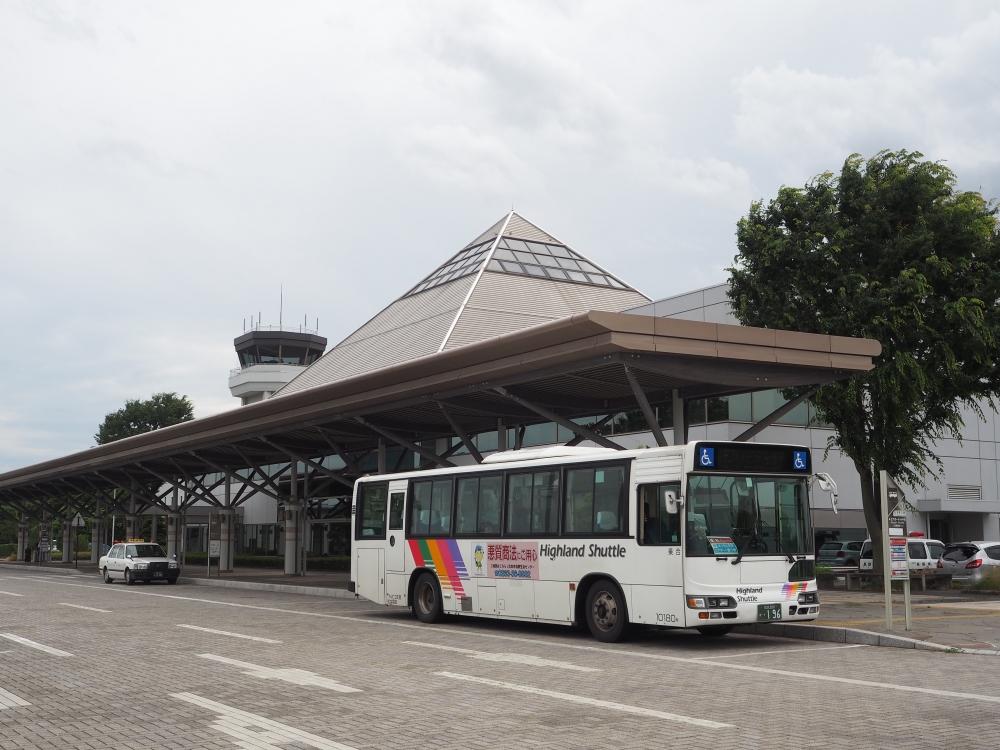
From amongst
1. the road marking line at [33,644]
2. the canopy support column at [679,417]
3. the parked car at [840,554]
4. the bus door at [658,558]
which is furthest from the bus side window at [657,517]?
the parked car at [840,554]

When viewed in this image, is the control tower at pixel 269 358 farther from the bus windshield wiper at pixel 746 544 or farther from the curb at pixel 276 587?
the bus windshield wiper at pixel 746 544

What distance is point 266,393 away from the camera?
8550 cm

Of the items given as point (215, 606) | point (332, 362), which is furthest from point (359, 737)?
point (332, 362)

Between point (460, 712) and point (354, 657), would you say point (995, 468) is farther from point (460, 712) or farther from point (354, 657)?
point (460, 712)

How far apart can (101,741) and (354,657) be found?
5.75 meters

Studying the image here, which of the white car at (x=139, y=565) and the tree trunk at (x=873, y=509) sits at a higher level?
the tree trunk at (x=873, y=509)

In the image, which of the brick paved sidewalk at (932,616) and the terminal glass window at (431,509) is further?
the terminal glass window at (431,509)

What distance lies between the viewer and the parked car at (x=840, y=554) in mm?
39469

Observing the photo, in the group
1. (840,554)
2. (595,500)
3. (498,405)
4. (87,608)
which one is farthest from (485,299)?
(595,500)

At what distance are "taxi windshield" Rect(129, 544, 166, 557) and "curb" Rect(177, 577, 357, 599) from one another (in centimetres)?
181

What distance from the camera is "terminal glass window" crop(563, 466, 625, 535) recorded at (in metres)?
15.3

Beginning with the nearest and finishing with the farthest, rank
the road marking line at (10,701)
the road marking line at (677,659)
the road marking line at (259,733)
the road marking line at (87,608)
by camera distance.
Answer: the road marking line at (259,733) < the road marking line at (10,701) < the road marking line at (677,659) < the road marking line at (87,608)

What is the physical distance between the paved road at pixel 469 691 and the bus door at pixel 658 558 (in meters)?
0.57

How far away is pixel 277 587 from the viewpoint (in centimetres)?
3344
